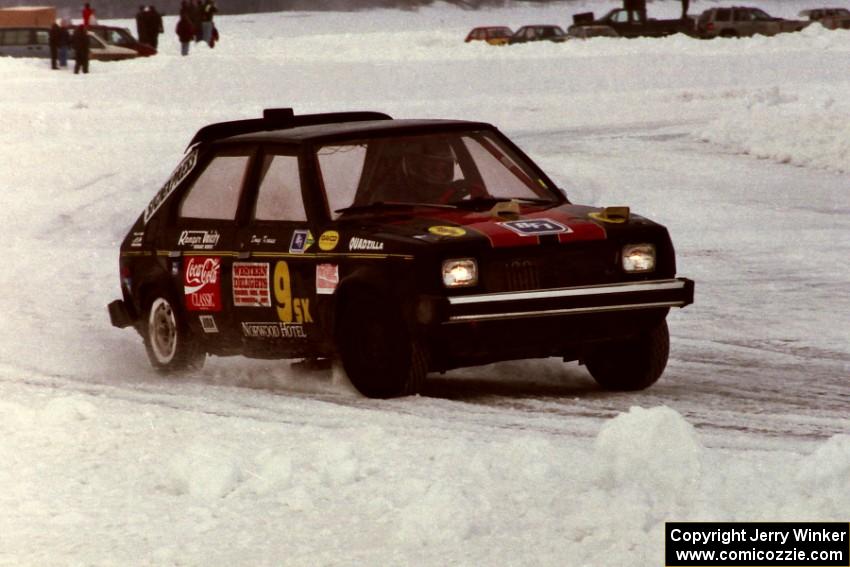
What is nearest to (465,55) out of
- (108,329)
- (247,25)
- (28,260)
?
(28,260)

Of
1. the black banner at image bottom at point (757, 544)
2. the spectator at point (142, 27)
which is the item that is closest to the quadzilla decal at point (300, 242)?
the black banner at image bottom at point (757, 544)

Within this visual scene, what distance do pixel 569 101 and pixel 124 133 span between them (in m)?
9.79

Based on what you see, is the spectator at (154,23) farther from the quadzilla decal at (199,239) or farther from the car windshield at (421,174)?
the car windshield at (421,174)

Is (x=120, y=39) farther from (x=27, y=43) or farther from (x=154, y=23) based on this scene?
(x=27, y=43)

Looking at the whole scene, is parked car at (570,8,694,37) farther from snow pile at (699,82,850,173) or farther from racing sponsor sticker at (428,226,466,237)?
racing sponsor sticker at (428,226,466,237)

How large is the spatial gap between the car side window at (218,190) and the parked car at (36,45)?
41529 mm

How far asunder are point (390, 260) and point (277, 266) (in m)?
1.01

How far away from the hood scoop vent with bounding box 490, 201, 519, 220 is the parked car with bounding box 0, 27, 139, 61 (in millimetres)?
43251

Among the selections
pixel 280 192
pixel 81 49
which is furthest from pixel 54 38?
pixel 280 192

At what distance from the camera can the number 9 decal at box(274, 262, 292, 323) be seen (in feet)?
29.9

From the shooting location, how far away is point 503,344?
8375mm

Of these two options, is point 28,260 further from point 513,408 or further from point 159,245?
point 513,408

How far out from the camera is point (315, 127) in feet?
32.3

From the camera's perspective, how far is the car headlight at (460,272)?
8.21m
